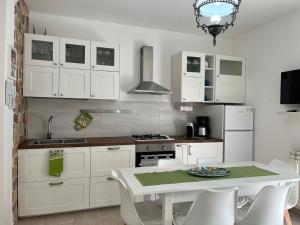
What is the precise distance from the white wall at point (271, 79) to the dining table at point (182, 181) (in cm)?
112

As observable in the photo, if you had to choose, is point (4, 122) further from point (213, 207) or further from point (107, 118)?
point (213, 207)

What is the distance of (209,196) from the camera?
62.8 inches

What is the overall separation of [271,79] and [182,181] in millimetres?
2450

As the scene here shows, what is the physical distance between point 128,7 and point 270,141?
277cm

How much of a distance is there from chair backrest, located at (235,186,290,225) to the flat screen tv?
62.6 inches

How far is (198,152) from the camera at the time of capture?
3.54 meters

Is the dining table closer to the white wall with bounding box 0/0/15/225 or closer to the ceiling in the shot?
the white wall with bounding box 0/0/15/225

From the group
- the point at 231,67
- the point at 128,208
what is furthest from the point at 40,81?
the point at 231,67

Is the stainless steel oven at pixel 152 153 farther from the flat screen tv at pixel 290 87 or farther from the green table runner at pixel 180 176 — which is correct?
the flat screen tv at pixel 290 87

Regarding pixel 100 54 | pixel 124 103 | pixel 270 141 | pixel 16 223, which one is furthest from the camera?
pixel 124 103

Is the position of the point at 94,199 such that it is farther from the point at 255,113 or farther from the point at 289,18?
the point at 289,18

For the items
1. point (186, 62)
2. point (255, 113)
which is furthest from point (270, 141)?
point (186, 62)

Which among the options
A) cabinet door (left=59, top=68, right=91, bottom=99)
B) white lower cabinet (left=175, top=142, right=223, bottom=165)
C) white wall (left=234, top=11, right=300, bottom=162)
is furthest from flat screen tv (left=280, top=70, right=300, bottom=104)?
cabinet door (left=59, top=68, right=91, bottom=99)

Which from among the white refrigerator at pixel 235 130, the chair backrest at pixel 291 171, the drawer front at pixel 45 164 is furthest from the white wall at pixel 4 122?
the white refrigerator at pixel 235 130
